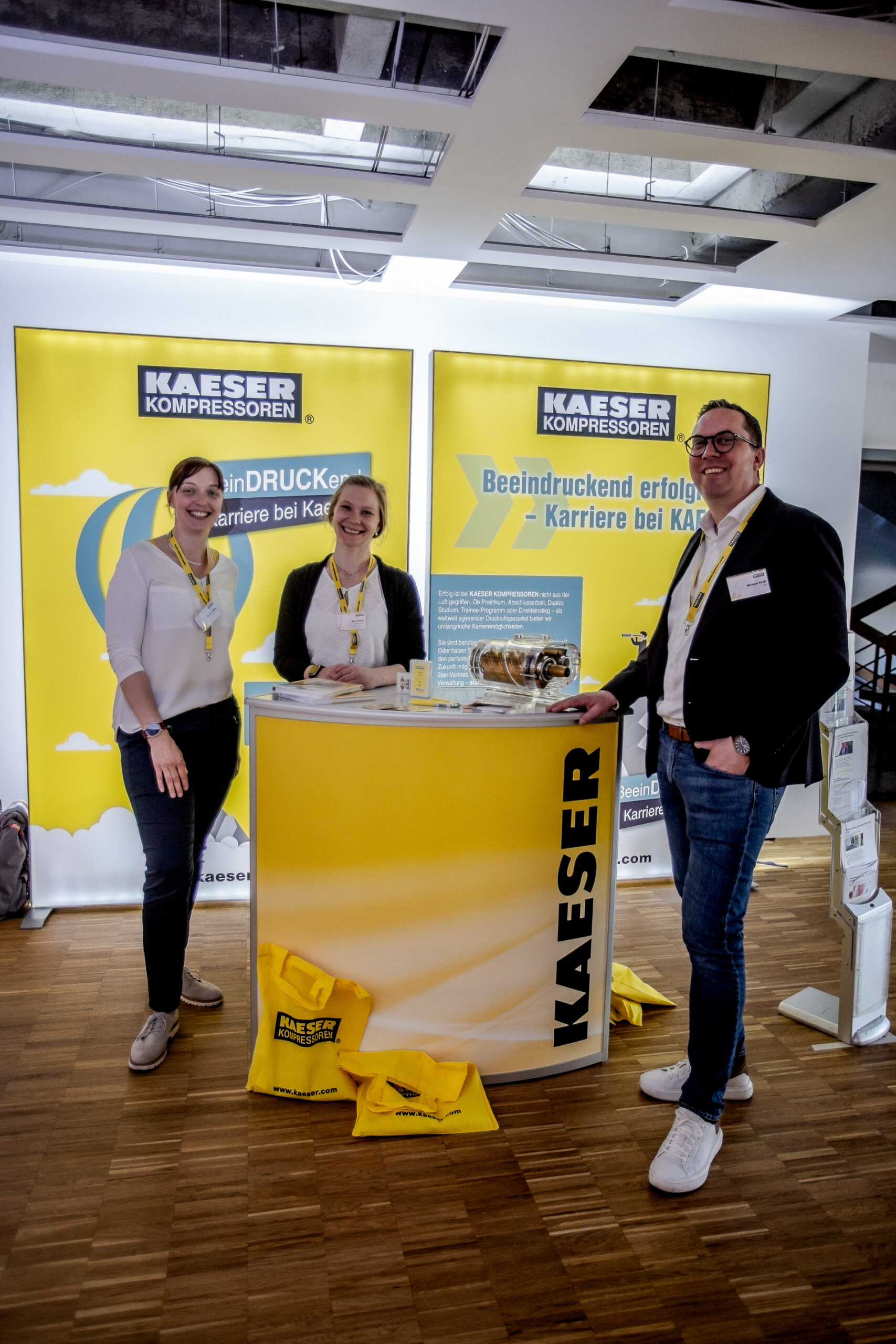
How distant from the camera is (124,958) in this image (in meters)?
3.65

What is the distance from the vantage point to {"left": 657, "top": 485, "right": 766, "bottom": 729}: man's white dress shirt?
2.29m

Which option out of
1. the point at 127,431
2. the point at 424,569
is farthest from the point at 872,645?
the point at 127,431

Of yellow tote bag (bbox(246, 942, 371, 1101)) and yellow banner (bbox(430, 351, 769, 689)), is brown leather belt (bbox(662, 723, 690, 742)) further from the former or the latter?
yellow banner (bbox(430, 351, 769, 689))

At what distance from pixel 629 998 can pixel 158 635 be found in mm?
1951

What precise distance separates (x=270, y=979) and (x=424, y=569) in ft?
7.72

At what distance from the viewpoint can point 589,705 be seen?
8.40ft

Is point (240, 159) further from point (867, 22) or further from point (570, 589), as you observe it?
point (570, 589)

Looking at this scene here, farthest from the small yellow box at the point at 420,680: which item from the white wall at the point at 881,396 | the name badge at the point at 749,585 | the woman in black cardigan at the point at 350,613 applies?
the white wall at the point at 881,396

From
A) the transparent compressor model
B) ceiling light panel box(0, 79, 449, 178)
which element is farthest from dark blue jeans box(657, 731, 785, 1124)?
ceiling light panel box(0, 79, 449, 178)

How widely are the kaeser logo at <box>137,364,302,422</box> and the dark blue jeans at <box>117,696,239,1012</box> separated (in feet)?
5.72

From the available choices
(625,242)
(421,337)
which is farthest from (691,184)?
(421,337)

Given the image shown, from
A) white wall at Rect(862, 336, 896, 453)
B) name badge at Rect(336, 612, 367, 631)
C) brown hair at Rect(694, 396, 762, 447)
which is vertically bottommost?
name badge at Rect(336, 612, 367, 631)

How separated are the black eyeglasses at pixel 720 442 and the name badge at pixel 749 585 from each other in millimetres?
320

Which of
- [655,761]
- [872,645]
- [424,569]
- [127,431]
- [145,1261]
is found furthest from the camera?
[872,645]
